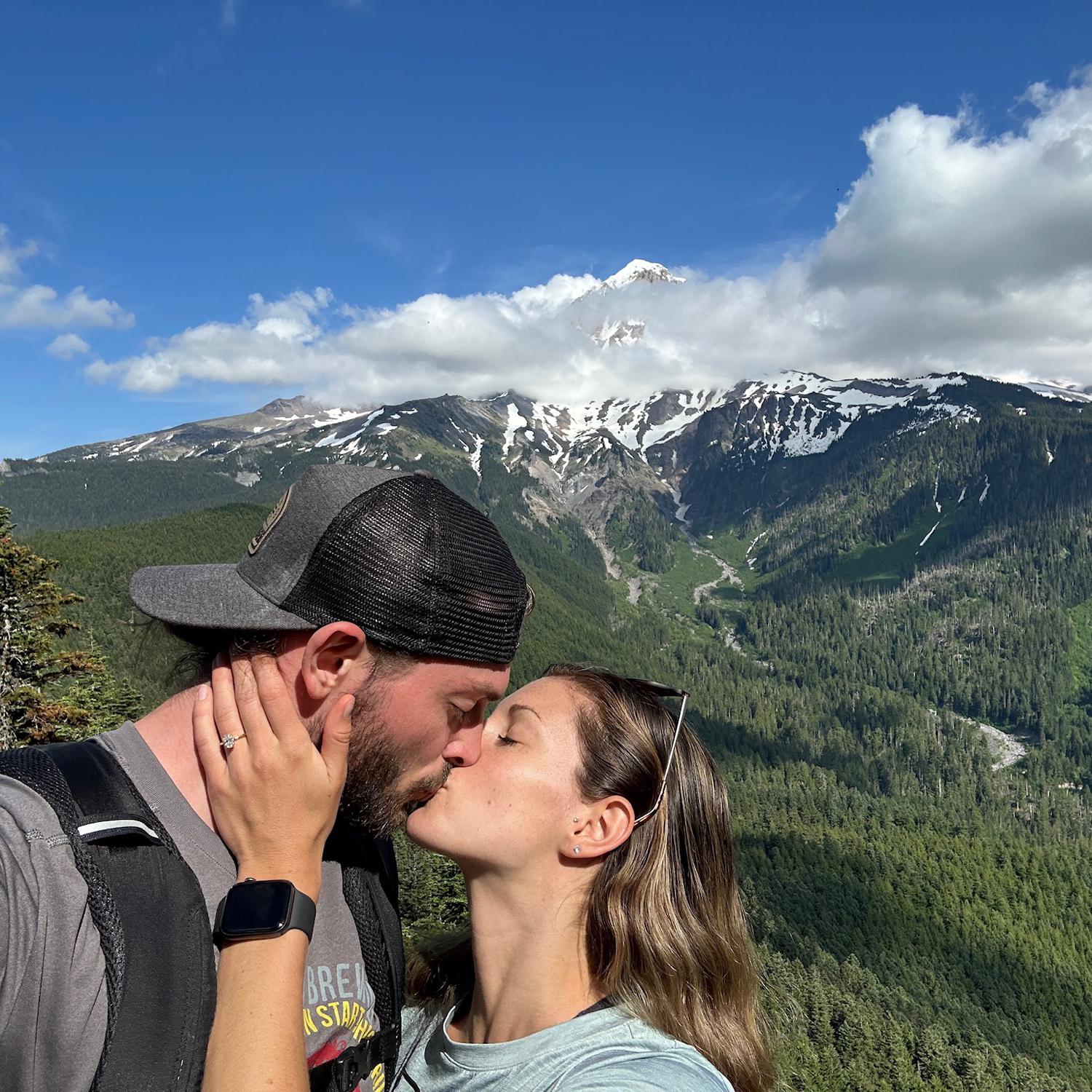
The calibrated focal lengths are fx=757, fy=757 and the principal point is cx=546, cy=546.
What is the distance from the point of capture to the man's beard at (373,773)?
299 cm

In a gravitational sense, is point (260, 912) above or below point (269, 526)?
below

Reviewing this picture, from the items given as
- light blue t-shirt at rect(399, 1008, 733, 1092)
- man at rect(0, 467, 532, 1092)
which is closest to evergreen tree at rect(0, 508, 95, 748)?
light blue t-shirt at rect(399, 1008, 733, 1092)

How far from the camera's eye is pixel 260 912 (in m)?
2.60

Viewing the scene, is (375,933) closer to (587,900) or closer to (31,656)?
(587,900)

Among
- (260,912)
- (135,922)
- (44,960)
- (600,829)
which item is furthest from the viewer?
(600,829)

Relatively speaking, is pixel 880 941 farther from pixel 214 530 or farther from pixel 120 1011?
pixel 214 530

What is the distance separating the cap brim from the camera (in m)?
2.85

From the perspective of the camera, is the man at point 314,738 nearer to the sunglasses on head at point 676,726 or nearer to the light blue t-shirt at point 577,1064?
the light blue t-shirt at point 577,1064

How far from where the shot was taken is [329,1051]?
3227mm

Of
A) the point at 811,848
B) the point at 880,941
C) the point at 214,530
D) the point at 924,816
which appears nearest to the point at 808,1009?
the point at 880,941

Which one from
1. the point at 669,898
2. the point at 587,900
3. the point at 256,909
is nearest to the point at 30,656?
the point at 587,900

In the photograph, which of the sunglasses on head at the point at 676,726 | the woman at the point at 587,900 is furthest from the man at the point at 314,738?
the sunglasses on head at the point at 676,726

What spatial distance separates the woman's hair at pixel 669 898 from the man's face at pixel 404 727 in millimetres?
1268

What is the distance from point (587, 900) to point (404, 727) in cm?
202
